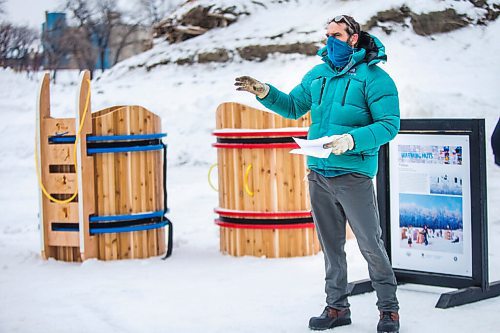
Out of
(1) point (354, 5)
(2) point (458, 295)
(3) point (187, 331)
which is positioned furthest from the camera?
(1) point (354, 5)

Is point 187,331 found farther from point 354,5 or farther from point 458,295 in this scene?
point 354,5

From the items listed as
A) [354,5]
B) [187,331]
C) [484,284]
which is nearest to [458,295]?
[484,284]

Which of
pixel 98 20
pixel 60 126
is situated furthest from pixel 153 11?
pixel 60 126

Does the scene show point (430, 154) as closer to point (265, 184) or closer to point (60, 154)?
point (265, 184)

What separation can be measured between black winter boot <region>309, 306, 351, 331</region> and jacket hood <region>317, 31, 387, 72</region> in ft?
5.35

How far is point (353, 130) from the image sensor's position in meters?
4.88

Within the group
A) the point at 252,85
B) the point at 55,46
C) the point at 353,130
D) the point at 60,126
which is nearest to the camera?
the point at 353,130

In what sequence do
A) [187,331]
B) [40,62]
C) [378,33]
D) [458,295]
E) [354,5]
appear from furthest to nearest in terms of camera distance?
[354,5] → [378,33] → [40,62] → [458,295] → [187,331]

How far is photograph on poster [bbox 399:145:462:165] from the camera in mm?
6168

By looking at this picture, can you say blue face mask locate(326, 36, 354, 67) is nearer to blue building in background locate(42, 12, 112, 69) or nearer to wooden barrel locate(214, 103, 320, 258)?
wooden barrel locate(214, 103, 320, 258)

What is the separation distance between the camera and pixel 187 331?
18.2 feet

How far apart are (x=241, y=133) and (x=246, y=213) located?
0.77 meters

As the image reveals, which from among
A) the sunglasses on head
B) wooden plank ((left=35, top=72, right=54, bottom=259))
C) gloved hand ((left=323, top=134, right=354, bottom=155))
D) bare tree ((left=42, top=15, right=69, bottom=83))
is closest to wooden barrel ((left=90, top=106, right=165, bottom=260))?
wooden plank ((left=35, top=72, right=54, bottom=259))

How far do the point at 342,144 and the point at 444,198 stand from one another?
1802mm
